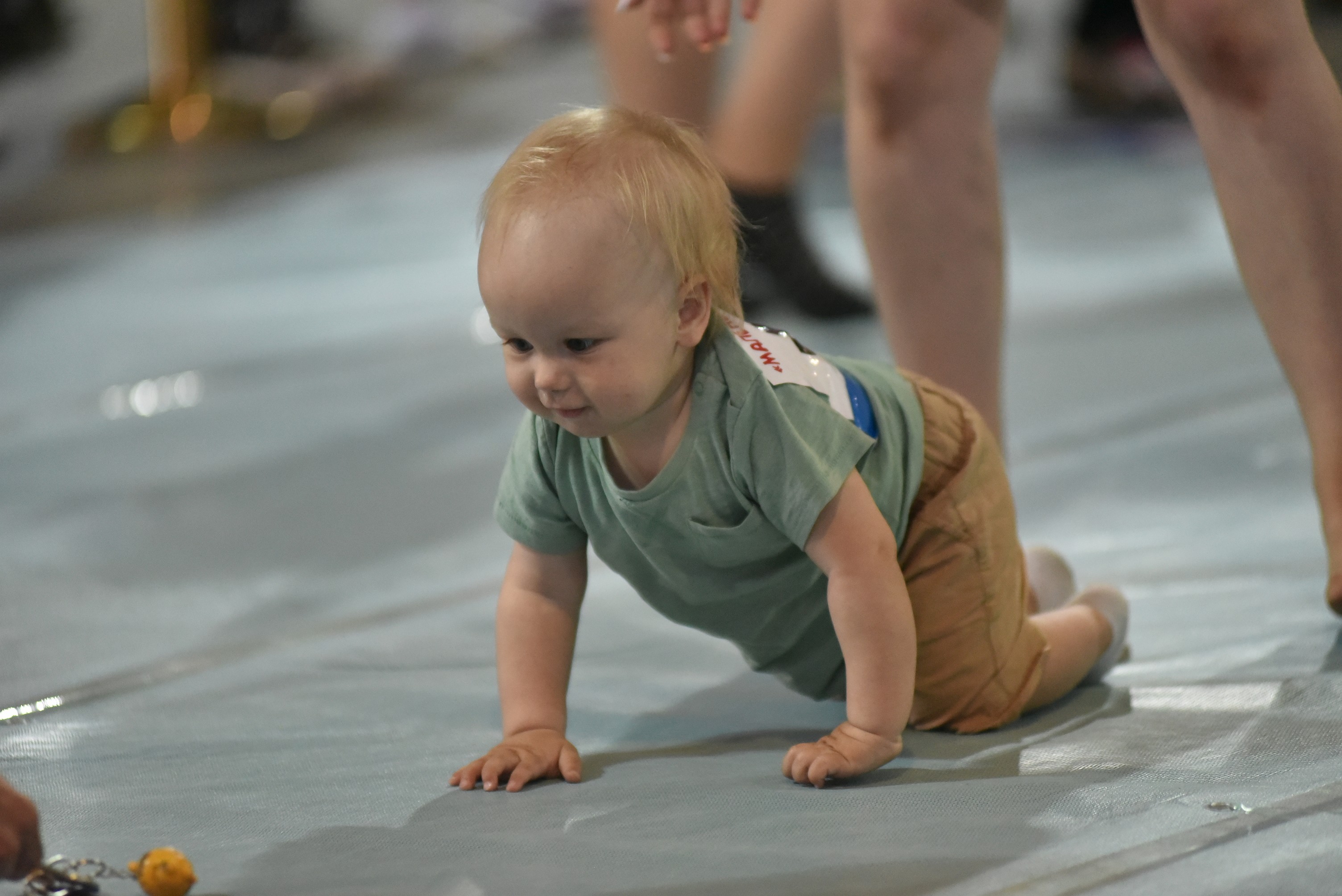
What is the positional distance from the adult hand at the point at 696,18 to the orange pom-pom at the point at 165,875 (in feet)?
2.17

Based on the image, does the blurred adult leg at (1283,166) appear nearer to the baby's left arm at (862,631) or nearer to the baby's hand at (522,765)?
the baby's left arm at (862,631)

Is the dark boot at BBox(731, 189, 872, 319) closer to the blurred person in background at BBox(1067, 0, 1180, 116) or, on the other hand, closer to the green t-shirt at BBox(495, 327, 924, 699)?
the green t-shirt at BBox(495, 327, 924, 699)

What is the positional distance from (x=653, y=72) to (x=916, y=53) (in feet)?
2.85

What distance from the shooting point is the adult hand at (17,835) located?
70cm

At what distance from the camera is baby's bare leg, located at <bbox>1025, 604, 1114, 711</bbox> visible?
98 cm

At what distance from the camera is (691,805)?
2.73ft

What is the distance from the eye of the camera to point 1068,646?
3.24ft

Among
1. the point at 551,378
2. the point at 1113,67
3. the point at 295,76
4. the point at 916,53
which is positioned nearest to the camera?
the point at 551,378

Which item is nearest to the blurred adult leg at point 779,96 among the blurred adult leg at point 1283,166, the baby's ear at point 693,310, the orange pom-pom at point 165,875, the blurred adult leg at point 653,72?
the blurred adult leg at point 653,72

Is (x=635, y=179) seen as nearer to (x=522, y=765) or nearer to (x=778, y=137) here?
(x=522, y=765)

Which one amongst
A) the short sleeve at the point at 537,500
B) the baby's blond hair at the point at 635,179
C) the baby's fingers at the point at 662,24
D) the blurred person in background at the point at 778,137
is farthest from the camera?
the blurred person in background at the point at 778,137

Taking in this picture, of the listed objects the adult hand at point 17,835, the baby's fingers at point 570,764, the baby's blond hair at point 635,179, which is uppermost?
the baby's blond hair at point 635,179

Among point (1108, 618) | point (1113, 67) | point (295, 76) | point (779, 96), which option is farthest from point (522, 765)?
point (1113, 67)

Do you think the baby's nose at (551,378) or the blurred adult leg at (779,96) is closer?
the baby's nose at (551,378)
